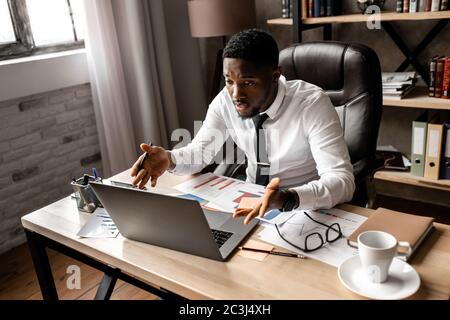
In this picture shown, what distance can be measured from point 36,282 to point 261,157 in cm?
131

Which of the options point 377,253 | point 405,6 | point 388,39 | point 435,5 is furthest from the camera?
point 388,39

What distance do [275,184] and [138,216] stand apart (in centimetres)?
34

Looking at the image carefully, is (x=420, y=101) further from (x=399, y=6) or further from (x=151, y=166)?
(x=151, y=166)

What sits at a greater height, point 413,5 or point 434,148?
point 413,5

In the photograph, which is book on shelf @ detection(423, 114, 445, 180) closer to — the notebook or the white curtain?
the notebook

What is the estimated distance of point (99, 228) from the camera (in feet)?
4.06

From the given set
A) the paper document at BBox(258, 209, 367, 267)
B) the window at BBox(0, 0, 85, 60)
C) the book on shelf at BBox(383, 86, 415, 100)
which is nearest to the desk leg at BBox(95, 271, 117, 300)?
the paper document at BBox(258, 209, 367, 267)

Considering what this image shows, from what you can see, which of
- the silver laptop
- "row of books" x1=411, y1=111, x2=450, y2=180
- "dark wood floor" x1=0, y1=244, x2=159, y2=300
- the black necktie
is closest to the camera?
the silver laptop

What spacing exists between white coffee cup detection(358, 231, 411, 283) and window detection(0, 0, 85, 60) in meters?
2.11

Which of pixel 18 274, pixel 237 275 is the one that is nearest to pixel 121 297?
pixel 18 274

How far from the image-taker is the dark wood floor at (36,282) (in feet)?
6.70

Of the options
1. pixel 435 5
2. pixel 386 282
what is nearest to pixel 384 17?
pixel 435 5

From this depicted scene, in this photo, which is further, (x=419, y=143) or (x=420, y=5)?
(x=419, y=143)

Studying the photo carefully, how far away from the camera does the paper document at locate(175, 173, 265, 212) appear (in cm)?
132
